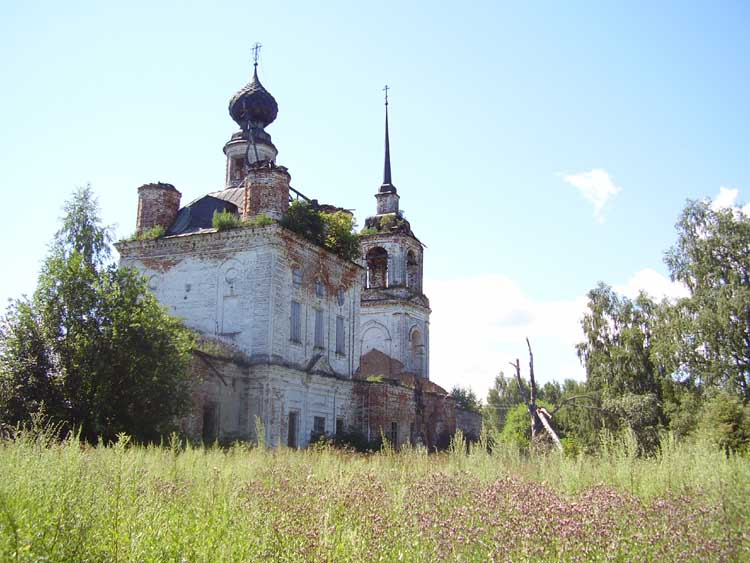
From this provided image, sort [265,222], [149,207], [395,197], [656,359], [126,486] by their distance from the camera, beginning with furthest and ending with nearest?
[395,197] → [656,359] → [149,207] → [265,222] → [126,486]

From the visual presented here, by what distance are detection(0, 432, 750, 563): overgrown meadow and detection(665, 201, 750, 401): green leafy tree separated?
718 inches

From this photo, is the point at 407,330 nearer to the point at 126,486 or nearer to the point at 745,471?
the point at 745,471

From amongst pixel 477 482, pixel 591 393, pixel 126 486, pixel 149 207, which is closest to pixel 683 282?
pixel 591 393

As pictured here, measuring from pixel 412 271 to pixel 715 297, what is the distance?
14037 millimetres

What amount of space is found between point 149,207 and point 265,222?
495 centimetres

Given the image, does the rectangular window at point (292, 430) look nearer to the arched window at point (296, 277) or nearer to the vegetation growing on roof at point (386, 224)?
the arched window at point (296, 277)

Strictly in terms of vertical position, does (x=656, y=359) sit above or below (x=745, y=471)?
above

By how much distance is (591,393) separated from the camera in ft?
96.5

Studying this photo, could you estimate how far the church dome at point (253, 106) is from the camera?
2791 cm

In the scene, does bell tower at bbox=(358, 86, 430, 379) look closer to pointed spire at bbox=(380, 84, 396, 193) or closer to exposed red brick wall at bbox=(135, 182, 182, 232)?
pointed spire at bbox=(380, 84, 396, 193)

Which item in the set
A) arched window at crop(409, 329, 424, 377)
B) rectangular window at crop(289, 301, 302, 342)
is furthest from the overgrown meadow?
arched window at crop(409, 329, 424, 377)

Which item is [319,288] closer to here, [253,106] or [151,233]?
[151,233]

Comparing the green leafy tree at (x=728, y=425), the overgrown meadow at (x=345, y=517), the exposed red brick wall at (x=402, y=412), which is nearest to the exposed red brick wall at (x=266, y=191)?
the exposed red brick wall at (x=402, y=412)

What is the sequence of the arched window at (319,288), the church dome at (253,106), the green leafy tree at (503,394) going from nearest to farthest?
the arched window at (319,288) → the church dome at (253,106) → the green leafy tree at (503,394)
